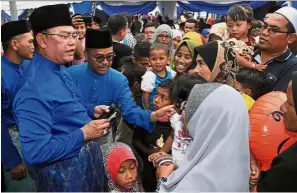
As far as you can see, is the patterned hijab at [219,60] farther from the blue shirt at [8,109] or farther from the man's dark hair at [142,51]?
the blue shirt at [8,109]

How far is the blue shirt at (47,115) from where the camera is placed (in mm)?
1814

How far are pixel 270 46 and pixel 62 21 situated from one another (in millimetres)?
1686

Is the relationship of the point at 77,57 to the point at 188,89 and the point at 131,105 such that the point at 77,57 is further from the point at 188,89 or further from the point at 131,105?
the point at 188,89

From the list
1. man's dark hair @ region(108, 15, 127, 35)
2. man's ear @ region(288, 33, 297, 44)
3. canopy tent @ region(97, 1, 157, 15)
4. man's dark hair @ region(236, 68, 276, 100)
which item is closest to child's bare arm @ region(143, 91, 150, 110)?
man's dark hair @ region(236, 68, 276, 100)

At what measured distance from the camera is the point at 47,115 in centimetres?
186

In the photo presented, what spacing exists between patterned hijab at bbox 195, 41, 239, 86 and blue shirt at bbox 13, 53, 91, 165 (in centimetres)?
99

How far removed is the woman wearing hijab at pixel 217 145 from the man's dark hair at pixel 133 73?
6.42 feet

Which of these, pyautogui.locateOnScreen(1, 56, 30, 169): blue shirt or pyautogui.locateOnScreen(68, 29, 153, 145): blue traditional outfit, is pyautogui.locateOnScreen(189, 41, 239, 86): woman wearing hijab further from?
pyautogui.locateOnScreen(1, 56, 30, 169): blue shirt

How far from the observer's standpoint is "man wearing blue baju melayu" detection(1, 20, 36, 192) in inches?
104

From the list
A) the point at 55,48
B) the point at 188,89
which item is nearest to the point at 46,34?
the point at 55,48

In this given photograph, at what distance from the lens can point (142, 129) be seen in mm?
2980

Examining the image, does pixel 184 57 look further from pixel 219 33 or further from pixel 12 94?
pixel 219 33

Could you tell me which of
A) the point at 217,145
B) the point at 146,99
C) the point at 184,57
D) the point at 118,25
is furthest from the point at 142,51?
the point at 217,145

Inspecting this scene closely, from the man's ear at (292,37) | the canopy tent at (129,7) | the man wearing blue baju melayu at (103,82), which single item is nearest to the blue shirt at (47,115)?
the man wearing blue baju melayu at (103,82)
